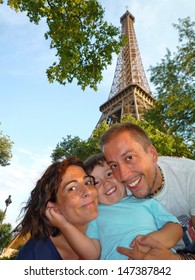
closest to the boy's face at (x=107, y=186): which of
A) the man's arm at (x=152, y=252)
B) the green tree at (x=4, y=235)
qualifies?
the man's arm at (x=152, y=252)

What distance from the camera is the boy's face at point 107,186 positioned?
10.6 feet

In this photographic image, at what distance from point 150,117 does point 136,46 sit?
53.0 m

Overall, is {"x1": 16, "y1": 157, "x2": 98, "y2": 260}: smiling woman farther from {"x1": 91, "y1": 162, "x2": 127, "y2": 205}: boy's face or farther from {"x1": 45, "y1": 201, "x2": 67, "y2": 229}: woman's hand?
{"x1": 91, "y1": 162, "x2": 127, "y2": 205}: boy's face

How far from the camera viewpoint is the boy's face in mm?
3246

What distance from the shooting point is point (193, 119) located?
13141 millimetres

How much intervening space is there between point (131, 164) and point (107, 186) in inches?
18.3

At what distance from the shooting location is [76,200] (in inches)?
101

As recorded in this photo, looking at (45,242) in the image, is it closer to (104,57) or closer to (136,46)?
(104,57)

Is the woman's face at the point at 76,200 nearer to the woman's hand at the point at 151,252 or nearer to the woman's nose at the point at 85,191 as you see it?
the woman's nose at the point at 85,191

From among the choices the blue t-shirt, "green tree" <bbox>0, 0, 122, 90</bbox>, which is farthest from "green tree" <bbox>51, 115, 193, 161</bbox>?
the blue t-shirt

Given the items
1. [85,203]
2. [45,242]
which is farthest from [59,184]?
[45,242]

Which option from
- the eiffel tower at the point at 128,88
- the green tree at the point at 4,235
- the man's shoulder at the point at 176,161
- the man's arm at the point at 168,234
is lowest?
the man's arm at the point at 168,234

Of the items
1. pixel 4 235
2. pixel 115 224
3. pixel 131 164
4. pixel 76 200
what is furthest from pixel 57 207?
pixel 4 235

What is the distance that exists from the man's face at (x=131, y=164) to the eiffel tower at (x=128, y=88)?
3548cm
